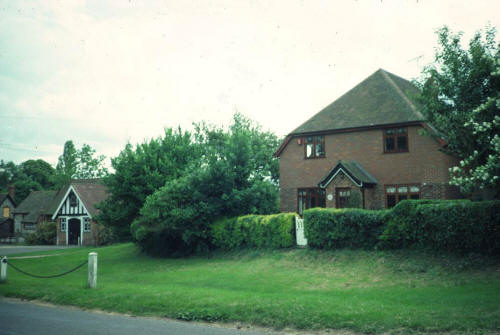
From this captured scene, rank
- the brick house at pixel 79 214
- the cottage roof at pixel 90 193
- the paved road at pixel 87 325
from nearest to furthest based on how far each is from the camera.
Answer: the paved road at pixel 87 325 < the brick house at pixel 79 214 < the cottage roof at pixel 90 193

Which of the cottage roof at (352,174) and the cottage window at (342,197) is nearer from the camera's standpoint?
the cottage roof at (352,174)

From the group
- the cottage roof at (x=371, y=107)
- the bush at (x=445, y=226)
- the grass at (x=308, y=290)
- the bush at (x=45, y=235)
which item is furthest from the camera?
the bush at (x=45, y=235)

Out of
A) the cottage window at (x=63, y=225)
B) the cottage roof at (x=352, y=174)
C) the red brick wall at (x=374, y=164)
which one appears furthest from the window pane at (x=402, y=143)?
the cottage window at (x=63, y=225)

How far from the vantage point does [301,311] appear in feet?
30.9

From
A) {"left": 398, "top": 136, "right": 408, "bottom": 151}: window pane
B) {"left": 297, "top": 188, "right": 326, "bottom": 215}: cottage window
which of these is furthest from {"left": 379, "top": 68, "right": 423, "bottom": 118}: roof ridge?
{"left": 297, "top": 188, "right": 326, "bottom": 215}: cottage window

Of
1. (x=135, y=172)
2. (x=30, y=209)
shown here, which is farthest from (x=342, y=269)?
(x=30, y=209)

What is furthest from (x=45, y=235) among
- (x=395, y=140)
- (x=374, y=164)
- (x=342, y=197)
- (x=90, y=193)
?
(x=395, y=140)

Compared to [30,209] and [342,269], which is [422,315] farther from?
[30,209]

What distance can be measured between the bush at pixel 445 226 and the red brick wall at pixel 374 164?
7.65m

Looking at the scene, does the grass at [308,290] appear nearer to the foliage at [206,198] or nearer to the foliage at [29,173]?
the foliage at [206,198]

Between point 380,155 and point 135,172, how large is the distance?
16310mm

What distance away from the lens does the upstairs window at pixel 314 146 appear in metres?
28.5

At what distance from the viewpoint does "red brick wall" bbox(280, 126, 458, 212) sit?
2434 cm

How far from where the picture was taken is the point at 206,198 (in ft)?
77.2
